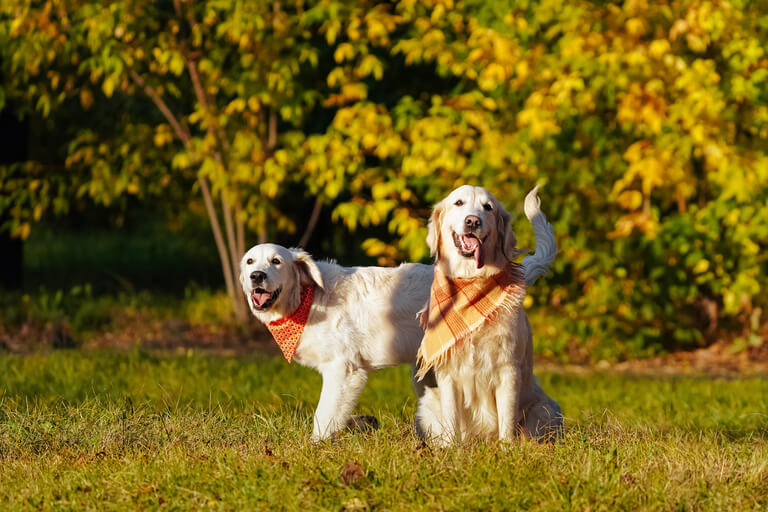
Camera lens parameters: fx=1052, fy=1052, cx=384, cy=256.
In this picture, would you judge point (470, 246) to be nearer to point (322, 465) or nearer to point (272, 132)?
point (322, 465)

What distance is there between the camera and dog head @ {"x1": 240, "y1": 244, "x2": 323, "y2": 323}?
201 inches

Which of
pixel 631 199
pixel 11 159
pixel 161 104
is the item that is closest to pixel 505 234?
pixel 631 199

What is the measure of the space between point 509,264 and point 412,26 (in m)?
6.18

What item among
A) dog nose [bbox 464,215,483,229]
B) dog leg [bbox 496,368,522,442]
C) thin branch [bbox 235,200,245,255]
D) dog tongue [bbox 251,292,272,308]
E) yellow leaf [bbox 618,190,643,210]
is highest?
dog nose [bbox 464,215,483,229]

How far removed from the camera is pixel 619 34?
925 cm

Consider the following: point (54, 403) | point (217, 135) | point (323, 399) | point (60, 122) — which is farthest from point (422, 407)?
point (60, 122)

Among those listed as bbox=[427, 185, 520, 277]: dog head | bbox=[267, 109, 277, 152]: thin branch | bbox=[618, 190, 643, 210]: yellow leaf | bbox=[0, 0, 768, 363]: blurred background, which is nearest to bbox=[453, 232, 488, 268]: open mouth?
bbox=[427, 185, 520, 277]: dog head

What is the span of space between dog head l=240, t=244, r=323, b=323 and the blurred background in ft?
13.7

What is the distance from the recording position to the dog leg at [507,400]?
4531mm

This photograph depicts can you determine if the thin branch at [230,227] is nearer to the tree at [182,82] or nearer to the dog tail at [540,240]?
the tree at [182,82]

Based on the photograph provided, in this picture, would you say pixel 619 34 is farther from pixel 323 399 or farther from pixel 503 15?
pixel 323 399

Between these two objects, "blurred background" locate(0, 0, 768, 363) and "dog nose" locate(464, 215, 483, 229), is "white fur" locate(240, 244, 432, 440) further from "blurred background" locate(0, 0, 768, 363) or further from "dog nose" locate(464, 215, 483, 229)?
"blurred background" locate(0, 0, 768, 363)

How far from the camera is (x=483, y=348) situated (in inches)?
179

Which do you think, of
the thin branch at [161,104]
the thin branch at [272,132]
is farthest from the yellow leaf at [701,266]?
the thin branch at [161,104]
